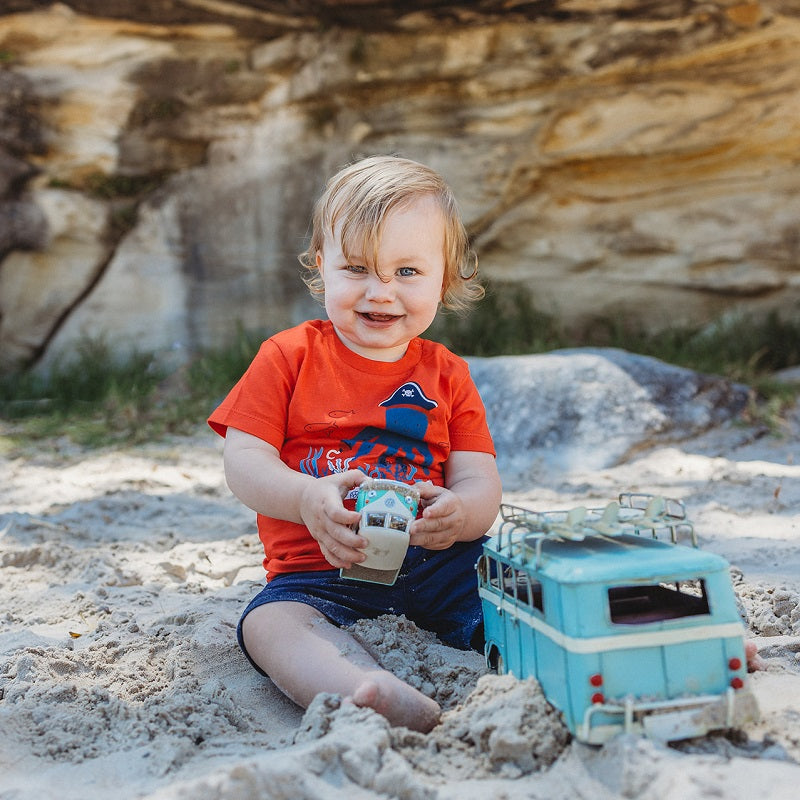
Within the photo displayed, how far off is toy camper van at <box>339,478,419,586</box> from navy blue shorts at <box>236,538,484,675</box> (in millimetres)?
197

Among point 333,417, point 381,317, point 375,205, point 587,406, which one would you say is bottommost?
point 587,406

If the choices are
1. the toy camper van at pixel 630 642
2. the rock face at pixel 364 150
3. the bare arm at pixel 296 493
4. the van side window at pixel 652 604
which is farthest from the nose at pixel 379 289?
the rock face at pixel 364 150

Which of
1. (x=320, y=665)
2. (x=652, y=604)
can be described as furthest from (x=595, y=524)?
(x=320, y=665)

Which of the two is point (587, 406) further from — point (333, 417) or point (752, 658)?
point (752, 658)

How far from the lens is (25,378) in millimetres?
5570

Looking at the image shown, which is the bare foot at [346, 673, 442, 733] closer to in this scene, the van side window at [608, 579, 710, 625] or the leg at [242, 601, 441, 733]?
the leg at [242, 601, 441, 733]

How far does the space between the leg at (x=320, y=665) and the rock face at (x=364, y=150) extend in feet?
13.2

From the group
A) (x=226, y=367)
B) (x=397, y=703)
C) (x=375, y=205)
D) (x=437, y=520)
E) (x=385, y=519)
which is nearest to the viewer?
(x=397, y=703)

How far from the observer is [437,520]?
1726 mm

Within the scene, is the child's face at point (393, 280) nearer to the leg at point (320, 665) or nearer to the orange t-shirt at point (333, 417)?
the orange t-shirt at point (333, 417)

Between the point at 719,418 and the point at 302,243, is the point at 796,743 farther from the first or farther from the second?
the point at 302,243

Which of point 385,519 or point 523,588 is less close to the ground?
point 385,519

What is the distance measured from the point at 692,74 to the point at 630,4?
54cm

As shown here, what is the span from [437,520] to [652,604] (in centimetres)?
42
